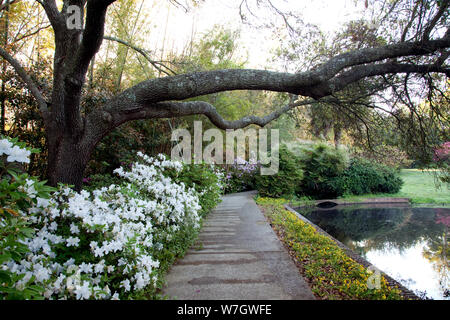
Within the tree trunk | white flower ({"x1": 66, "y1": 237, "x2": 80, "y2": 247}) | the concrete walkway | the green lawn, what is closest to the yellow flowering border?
the concrete walkway

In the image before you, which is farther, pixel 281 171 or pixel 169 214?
pixel 281 171

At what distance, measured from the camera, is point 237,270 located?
8.35ft

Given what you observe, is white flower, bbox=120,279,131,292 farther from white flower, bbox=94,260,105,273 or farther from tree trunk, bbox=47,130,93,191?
tree trunk, bbox=47,130,93,191

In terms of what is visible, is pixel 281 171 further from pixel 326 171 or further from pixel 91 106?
pixel 91 106

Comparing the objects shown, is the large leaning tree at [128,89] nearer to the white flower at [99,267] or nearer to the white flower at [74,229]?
the white flower at [74,229]

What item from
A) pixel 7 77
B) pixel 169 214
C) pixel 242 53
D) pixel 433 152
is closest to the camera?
pixel 169 214

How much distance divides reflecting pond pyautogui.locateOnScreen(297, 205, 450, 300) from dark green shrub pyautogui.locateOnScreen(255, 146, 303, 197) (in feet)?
2.92

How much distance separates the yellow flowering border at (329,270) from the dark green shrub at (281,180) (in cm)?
442

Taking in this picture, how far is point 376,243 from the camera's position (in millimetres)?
5484

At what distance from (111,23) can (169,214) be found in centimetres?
640

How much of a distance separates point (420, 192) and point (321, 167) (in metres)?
5.36

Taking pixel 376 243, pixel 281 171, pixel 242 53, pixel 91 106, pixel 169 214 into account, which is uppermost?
pixel 242 53

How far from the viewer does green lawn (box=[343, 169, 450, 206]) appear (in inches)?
399
